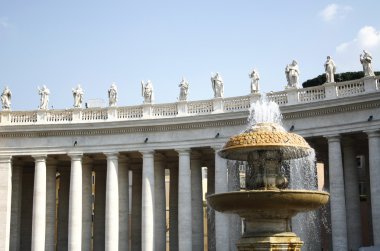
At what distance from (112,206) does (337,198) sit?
70.8 ft

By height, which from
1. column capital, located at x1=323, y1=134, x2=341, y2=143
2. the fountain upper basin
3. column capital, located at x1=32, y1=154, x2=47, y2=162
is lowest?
the fountain upper basin

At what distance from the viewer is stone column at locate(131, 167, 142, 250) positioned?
6836 cm

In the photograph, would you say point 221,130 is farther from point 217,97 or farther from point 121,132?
point 121,132

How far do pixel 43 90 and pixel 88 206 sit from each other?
1304 centimetres

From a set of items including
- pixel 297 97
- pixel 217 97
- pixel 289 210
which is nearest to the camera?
pixel 289 210

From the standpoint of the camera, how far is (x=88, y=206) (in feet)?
213

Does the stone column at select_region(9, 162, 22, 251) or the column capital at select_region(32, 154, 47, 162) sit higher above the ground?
the column capital at select_region(32, 154, 47, 162)

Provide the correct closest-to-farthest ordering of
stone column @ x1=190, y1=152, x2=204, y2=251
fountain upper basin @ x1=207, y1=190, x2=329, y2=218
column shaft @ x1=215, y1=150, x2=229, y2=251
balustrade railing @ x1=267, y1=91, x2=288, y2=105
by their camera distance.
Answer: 1. fountain upper basin @ x1=207, y1=190, x2=329, y2=218
2. balustrade railing @ x1=267, y1=91, x2=288, y2=105
3. column shaft @ x1=215, y1=150, x2=229, y2=251
4. stone column @ x1=190, y1=152, x2=204, y2=251

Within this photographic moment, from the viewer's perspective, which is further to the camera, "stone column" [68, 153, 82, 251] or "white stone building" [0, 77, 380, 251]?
"stone column" [68, 153, 82, 251]

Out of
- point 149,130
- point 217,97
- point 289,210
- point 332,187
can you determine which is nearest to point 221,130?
point 217,97

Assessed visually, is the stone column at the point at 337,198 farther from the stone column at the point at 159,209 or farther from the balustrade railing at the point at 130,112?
the balustrade railing at the point at 130,112

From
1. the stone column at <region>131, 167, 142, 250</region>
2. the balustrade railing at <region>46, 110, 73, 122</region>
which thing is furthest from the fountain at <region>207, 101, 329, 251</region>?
the stone column at <region>131, 167, 142, 250</region>

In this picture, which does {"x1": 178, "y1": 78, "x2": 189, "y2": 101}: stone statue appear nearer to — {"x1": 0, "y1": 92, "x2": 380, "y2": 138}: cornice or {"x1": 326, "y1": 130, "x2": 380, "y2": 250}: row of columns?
{"x1": 0, "y1": 92, "x2": 380, "y2": 138}: cornice

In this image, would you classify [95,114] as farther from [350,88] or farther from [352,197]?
[352,197]
